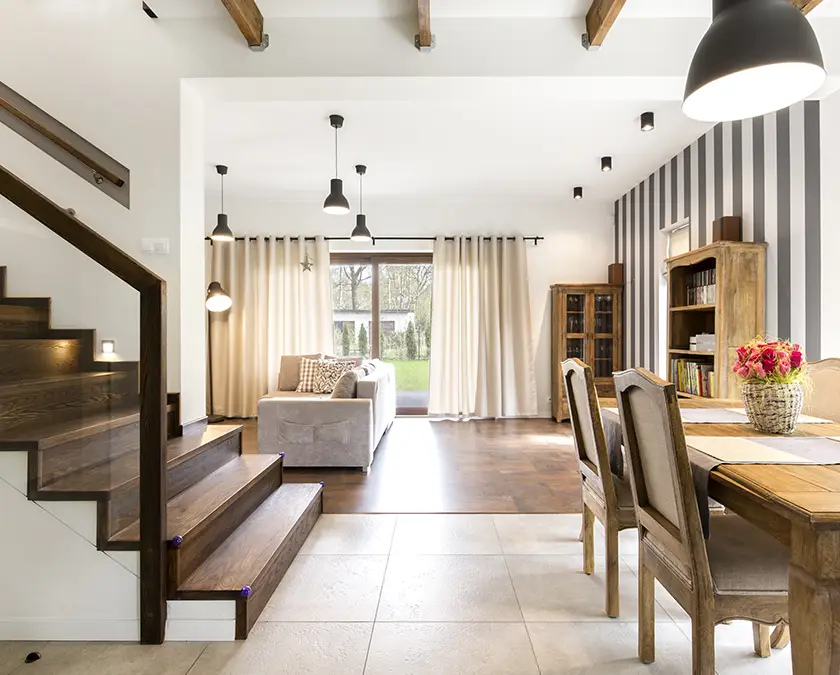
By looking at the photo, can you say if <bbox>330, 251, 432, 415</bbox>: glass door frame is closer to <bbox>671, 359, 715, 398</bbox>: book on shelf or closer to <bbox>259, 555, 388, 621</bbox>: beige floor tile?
<bbox>671, 359, 715, 398</bbox>: book on shelf

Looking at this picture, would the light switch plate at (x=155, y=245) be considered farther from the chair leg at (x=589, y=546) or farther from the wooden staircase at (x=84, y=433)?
the chair leg at (x=589, y=546)

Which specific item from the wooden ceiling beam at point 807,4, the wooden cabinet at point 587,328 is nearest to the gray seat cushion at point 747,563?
the wooden ceiling beam at point 807,4

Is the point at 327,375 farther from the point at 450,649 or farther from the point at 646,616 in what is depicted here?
the point at 646,616

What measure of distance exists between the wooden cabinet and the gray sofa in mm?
2919

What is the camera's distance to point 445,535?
8.70ft

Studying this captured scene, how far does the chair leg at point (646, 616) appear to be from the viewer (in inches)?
63.3

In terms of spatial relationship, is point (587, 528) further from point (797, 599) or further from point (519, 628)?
point (797, 599)

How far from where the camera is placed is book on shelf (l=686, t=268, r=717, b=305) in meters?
3.72

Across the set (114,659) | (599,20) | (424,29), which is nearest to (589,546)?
(114,659)

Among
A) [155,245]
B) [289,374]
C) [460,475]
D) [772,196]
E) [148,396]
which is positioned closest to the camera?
[148,396]

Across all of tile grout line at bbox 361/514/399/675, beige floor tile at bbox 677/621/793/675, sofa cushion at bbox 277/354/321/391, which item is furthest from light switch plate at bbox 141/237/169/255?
beige floor tile at bbox 677/621/793/675

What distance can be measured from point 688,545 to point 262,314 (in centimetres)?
566

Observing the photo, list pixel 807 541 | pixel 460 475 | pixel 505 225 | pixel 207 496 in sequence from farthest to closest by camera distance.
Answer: pixel 505 225 → pixel 460 475 → pixel 207 496 → pixel 807 541

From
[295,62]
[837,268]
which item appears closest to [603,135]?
[837,268]
